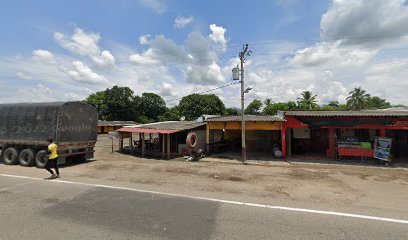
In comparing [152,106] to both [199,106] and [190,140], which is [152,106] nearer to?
[199,106]

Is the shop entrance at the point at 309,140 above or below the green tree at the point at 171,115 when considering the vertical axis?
below

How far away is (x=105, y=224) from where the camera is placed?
5711 mm

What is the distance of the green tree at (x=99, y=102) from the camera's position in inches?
2805

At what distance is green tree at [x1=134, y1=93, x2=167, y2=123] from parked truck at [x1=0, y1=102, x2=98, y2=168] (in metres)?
57.9

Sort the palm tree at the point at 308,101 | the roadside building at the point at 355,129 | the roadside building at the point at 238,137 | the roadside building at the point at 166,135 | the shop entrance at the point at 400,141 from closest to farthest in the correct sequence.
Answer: the roadside building at the point at 355,129 → the shop entrance at the point at 400,141 → the roadside building at the point at 238,137 → the roadside building at the point at 166,135 → the palm tree at the point at 308,101

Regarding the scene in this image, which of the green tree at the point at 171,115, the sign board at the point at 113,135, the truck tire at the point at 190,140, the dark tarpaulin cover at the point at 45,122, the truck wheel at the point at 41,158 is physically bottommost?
the truck wheel at the point at 41,158

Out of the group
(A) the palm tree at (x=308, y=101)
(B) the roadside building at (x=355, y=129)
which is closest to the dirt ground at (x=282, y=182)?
(B) the roadside building at (x=355, y=129)

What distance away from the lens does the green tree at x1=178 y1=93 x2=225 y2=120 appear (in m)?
66.4

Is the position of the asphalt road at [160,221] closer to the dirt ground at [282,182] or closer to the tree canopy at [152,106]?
the dirt ground at [282,182]

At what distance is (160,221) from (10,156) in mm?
13489

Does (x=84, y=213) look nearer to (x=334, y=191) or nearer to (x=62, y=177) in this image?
(x=62, y=177)

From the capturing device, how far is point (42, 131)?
13906 millimetres

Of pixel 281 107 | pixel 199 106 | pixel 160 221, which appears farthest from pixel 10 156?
pixel 199 106

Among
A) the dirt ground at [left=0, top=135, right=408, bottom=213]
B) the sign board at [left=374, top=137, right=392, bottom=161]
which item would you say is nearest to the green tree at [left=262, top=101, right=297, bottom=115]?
the sign board at [left=374, top=137, right=392, bottom=161]
